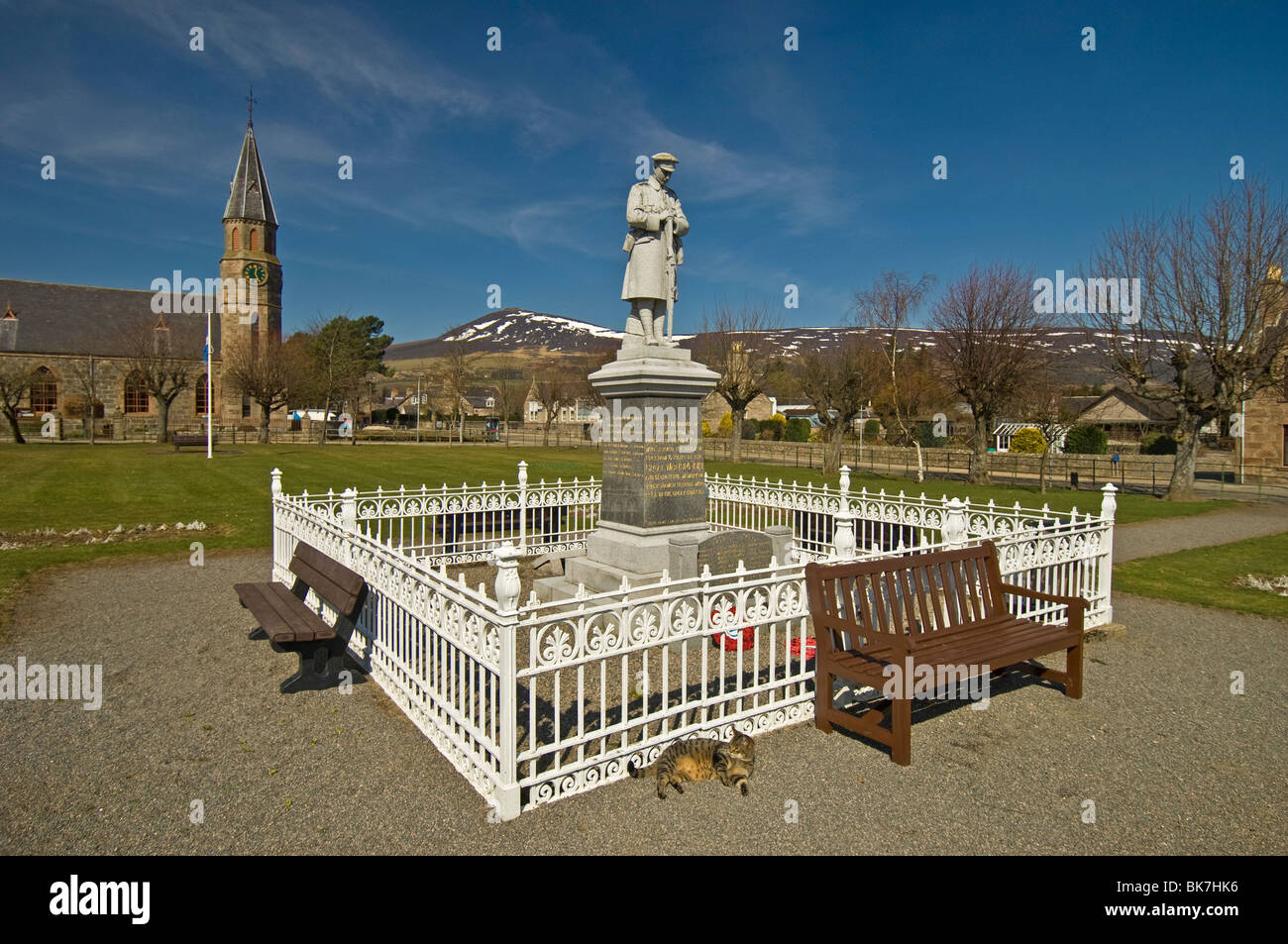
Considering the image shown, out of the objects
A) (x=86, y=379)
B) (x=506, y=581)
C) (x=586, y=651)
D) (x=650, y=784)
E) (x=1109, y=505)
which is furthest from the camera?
(x=86, y=379)

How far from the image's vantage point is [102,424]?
55.0 m

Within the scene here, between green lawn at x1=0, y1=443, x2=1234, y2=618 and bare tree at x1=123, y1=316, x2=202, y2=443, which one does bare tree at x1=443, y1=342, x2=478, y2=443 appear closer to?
bare tree at x1=123, y1=316, x2=202, y2=443

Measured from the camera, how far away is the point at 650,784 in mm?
4617

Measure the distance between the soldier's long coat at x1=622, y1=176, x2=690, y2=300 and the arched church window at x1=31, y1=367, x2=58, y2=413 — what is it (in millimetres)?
64889

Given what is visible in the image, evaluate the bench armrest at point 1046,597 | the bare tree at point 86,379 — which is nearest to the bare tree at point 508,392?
the bare tree at point 86,379

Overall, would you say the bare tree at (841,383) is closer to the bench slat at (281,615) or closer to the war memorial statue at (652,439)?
the war memorial statue at (652,439)

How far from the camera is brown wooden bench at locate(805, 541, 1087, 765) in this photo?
4938 mm

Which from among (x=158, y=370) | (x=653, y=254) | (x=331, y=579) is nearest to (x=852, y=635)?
(x=331, y=579)

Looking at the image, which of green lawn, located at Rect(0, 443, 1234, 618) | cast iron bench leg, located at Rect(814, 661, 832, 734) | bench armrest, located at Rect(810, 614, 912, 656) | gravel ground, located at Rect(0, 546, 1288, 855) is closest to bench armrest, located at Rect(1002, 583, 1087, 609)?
gravel ground, located at Rect(0, 546, 1288, 855)

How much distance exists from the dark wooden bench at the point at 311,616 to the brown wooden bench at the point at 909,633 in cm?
370

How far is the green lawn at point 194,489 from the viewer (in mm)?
13164

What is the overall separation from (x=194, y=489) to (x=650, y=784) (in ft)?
66.5

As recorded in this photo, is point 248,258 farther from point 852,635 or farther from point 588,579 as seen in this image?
point 852,635

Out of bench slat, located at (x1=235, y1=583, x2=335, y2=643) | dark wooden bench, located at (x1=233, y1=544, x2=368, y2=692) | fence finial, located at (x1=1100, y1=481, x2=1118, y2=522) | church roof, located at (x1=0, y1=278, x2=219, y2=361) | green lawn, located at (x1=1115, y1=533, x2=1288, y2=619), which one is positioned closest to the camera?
bench slat, located at (x1=235, y1=583, x2=335, y2=643)
